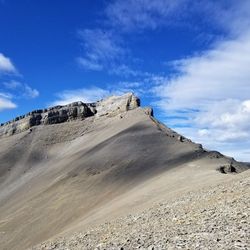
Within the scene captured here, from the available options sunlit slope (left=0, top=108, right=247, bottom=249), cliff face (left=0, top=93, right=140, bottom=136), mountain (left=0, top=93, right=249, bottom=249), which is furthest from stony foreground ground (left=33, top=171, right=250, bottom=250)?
cliff face (left=0, top=93, right=140, bottom=136)

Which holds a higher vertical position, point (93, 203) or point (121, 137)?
point (121, 137)

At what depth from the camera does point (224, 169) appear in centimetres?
5041

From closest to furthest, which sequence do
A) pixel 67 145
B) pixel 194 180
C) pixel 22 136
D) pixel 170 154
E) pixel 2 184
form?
pixel 194 180
pixel 170 154
pixel 2 184
pixel 67 145
pixel 22 136

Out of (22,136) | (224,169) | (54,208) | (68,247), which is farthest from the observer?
(22,136)

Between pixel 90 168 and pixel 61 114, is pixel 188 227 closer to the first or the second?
pixel 90 168

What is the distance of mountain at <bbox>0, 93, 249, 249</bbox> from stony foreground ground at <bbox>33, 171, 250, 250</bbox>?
6331 millimetres

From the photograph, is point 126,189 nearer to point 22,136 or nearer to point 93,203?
point 93,203

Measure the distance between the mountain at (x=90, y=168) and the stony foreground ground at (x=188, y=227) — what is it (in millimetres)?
6331

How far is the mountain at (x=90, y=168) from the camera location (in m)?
45.7

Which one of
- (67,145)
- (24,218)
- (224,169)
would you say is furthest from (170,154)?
(67,145)

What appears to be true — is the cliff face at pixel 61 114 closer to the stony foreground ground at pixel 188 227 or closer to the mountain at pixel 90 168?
the mountain at pixel 90 168

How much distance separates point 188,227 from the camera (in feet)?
67.5

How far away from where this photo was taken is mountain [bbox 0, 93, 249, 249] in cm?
4574

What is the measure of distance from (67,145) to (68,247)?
87.9 meters
